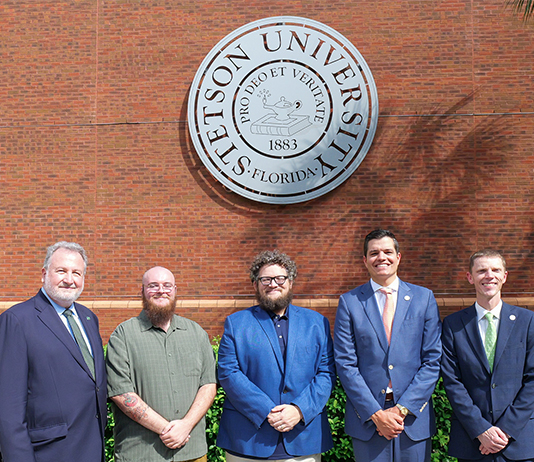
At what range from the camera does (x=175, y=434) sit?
10.6 ft

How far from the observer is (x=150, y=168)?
8.06 meters

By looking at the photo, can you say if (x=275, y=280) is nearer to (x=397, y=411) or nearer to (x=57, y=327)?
(x=397, y=411)

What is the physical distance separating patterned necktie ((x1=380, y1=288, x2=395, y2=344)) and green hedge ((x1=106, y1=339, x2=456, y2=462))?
1187mm

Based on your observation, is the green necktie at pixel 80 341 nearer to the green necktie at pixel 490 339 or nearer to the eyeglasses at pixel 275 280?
the eyeglasses at pixel 275 280

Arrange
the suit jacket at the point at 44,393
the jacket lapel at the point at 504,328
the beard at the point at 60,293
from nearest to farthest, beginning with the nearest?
the suit jacket at the point at 44,393, the beard at the point at 60,293, the jacket lapel at the point at 504,328

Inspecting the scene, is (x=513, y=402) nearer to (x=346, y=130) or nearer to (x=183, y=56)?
(x=346, y=130)

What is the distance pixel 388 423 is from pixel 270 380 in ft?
2.54

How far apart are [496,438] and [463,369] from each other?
444 millimetres

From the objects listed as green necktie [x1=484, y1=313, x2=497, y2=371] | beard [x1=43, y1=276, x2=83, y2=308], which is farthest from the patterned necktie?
beard [x1=43, y1=276, x2=83, y2=308]

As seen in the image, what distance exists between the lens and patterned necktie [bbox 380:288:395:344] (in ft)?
11.4

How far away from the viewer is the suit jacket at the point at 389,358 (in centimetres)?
328

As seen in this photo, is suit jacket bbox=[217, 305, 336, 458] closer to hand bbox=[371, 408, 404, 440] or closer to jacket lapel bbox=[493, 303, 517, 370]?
hand bbox=[371, 408, 404, 440]

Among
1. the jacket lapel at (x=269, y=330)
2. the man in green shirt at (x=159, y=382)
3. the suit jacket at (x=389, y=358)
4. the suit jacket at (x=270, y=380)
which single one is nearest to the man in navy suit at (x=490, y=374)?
the suit jacket at (x=389, y=358)

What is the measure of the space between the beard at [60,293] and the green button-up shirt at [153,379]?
0.42 meters
